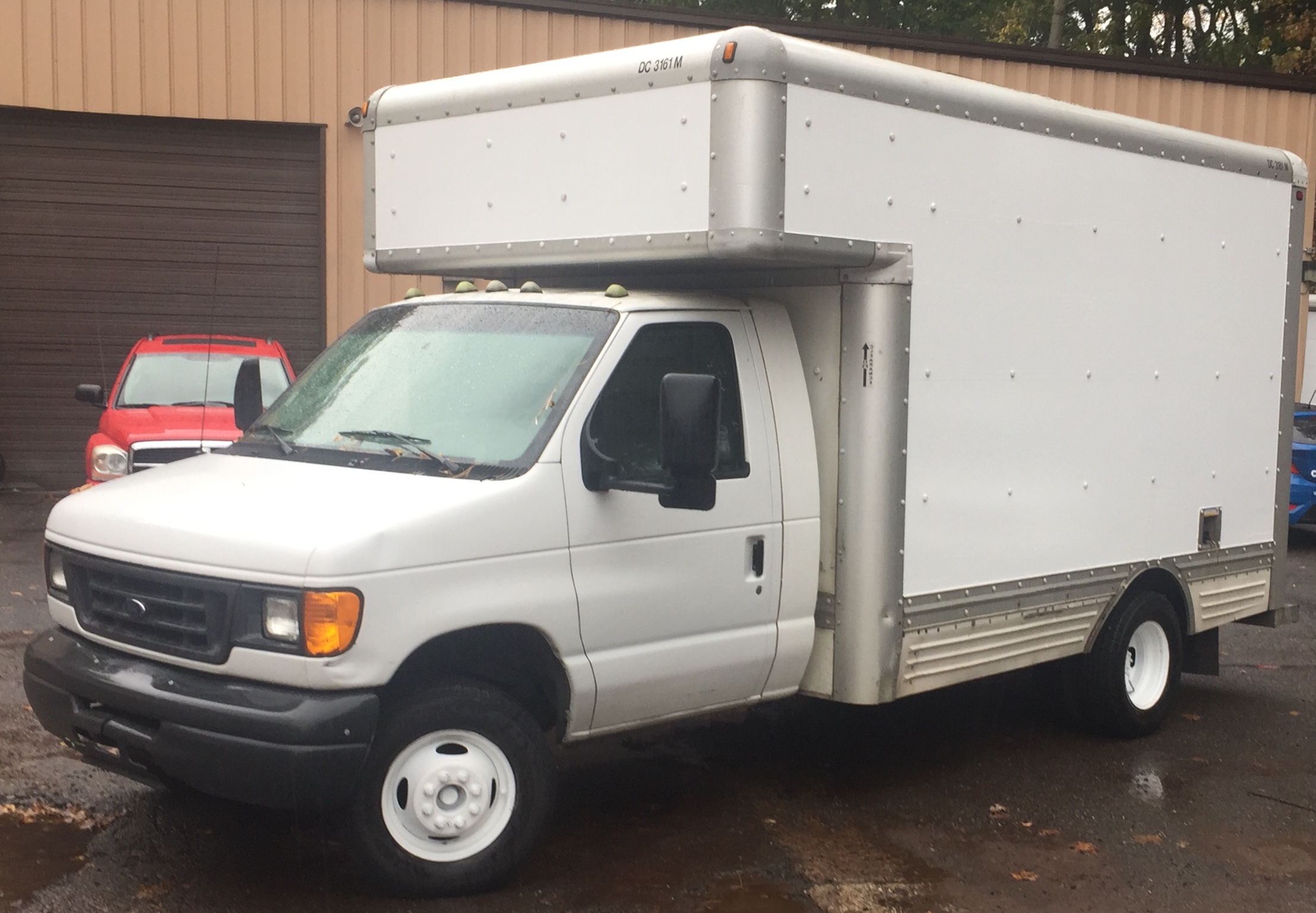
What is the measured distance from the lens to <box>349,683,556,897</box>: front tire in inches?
186

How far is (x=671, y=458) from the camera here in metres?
4.85

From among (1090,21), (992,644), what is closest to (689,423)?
(992,644)

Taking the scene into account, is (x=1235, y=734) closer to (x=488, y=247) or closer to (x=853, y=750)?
(x=853, y=750)

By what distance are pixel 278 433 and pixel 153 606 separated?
1.06 meters

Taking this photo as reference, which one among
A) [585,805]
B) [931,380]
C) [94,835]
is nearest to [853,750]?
[585,805]

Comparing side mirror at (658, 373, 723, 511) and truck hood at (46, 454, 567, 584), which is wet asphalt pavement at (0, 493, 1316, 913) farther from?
side mirror at (658, 373, 723, 511)

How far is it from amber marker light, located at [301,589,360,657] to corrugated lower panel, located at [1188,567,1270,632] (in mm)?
4770

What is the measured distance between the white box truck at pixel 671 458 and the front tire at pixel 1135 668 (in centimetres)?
2

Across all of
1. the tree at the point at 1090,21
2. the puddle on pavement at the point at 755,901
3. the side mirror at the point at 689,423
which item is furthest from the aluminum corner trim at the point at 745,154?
the tree at the point at 1090,21

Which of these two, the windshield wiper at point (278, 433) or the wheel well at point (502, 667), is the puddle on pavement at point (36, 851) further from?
the windshield wiper at point (278, 433)

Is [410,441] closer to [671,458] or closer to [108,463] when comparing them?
[671,458]

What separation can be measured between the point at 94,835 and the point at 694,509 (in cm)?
257

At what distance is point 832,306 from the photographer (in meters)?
5.89

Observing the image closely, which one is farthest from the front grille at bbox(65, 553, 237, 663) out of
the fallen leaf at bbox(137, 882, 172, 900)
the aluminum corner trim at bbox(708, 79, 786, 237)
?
the aluminum corner trim at bbox(708, 79, 786, 237)
